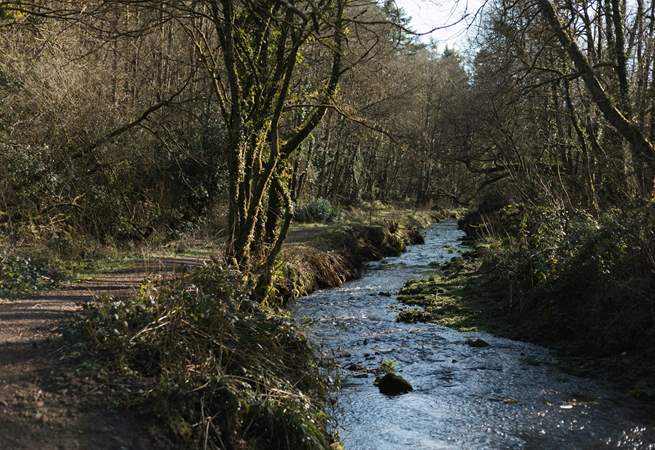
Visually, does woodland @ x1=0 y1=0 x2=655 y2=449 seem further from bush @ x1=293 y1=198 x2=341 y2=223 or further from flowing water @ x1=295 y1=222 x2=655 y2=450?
bush @ x1=293 y1=198 x2=341 y2=223

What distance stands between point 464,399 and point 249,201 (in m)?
4.41

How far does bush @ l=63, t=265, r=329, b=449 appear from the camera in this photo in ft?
16.7

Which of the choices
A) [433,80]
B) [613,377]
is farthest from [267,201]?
[433,80]

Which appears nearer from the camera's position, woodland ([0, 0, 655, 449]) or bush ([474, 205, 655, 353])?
woodland ([0, 0, 655, 449])

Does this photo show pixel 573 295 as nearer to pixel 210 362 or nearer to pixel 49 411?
pixel 210 362

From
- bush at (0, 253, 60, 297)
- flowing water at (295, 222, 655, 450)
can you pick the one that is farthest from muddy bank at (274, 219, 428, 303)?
→ bush at (0, 253, 60, 297)

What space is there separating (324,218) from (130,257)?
1288 centimetres

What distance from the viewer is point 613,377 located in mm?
9039

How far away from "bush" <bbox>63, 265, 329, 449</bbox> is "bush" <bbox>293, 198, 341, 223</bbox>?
17.7 meters

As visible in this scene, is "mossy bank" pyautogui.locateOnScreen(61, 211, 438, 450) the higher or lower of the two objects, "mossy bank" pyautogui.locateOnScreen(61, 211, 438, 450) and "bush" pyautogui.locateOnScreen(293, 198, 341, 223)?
the lower

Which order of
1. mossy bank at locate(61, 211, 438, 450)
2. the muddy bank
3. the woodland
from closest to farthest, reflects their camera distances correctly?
mossy bank at locate(61, 211, 438, 450) → the woodland → the muddy bank

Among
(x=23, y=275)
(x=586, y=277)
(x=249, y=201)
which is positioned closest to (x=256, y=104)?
(x=249, y=201)

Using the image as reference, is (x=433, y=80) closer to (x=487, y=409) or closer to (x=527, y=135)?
(x=527, y=135)

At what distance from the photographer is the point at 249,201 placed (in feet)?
32.9
